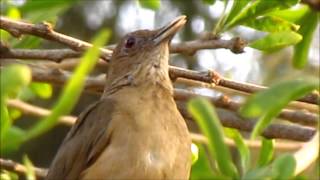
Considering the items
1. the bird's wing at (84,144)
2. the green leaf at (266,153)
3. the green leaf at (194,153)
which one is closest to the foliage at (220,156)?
the green leaf at (266,153)

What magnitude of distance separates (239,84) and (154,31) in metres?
0.94

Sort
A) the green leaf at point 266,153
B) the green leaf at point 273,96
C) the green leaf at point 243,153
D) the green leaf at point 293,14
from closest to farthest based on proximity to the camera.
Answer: the green leaf at point 273,96
the green leaf at point 243,153
the green leaf at point 266,153
the green leaf at point 293,14

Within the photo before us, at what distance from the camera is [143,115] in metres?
3.10

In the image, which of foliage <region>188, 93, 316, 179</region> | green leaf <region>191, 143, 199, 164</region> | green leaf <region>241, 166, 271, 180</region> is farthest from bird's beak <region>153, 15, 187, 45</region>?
green leaf <region>241, 166, 271, 180</region>

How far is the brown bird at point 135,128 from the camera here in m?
2.94

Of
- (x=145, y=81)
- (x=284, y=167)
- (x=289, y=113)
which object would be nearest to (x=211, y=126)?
(x=284, y=167)

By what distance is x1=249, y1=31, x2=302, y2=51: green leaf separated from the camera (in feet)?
8.64

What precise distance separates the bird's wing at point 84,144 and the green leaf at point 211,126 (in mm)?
1515

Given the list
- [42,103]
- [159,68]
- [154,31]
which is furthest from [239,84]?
[42,103]

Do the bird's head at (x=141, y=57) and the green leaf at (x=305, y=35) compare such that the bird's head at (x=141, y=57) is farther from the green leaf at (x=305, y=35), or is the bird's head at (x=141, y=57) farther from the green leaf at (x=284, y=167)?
the green leaf at (x=284, y=167)

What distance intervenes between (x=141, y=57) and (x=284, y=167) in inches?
76.7

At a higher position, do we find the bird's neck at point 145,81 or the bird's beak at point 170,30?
the bird's beak at point 170,30

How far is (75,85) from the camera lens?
4.70ft

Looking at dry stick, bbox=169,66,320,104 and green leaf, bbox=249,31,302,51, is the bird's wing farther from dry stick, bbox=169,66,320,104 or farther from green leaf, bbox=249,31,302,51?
green leaf, bbox=249,31,302,51
